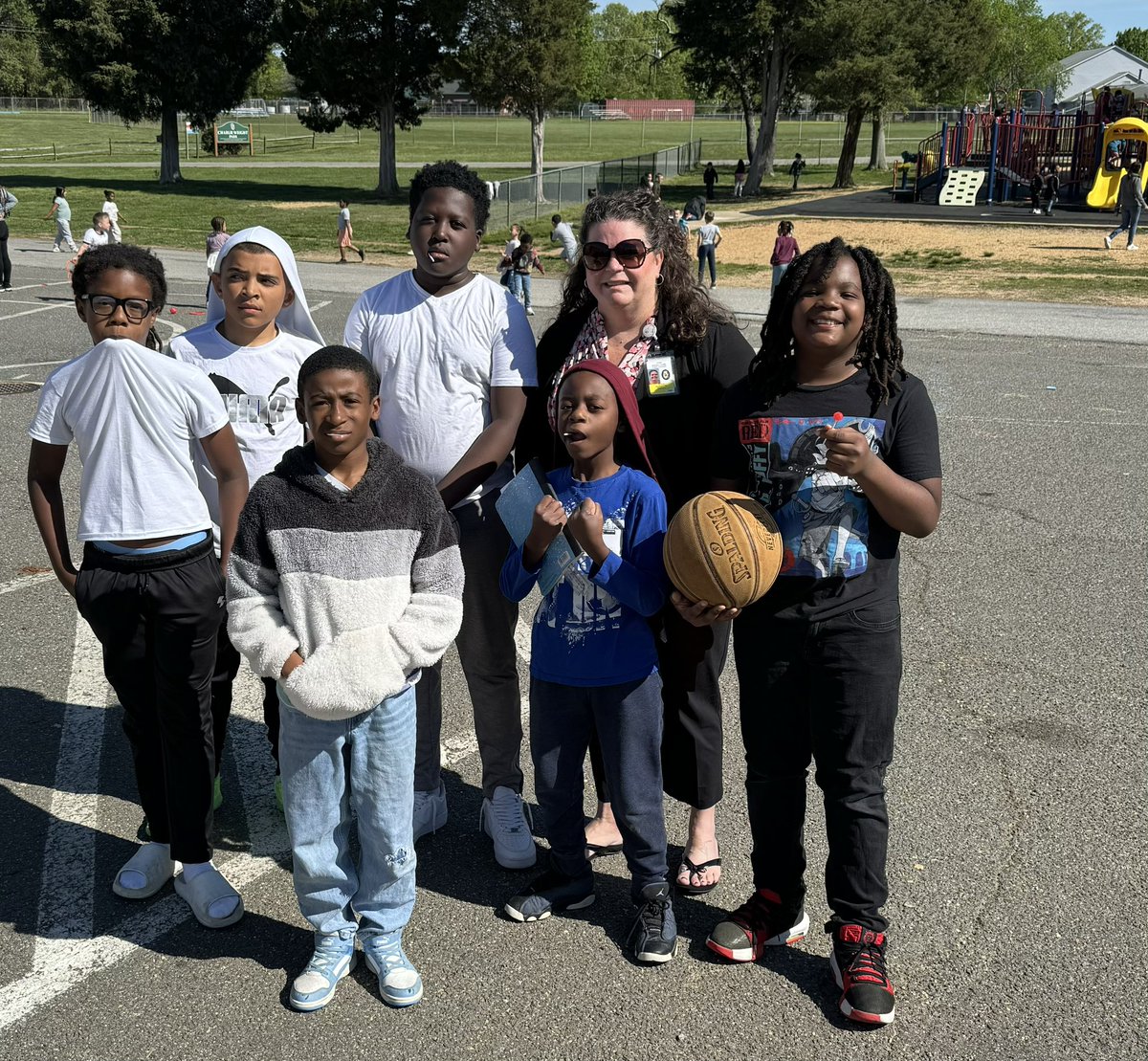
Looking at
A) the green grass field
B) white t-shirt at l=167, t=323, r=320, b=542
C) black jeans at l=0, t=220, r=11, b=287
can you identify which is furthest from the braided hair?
the green grass field

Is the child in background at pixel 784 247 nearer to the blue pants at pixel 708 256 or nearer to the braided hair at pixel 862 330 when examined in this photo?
the blue pants at pixel 708 256

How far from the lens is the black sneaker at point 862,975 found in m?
3.31

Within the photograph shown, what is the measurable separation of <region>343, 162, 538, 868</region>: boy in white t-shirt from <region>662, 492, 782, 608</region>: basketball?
0.90m

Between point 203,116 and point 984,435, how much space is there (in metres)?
44.3

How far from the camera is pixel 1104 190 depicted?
37.4m

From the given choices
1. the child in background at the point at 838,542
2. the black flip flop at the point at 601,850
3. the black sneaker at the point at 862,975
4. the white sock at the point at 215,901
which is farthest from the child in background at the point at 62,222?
the black sneaker at the point at 862,975

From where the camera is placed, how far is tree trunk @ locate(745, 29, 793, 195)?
47312 millimetres

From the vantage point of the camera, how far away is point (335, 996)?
346 centimetres

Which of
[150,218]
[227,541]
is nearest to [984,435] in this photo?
[227,541]

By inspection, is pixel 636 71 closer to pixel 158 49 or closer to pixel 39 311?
pixel 158 49

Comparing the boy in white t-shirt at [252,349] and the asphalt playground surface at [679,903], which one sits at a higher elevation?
the boy in white t-shirt at [252,349]

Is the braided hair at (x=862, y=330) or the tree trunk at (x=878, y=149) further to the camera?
the tree trunk at (x=878, y=149)

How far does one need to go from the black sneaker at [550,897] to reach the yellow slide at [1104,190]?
39.3m

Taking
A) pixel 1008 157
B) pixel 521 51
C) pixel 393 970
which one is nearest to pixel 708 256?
pixel 393 970
